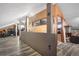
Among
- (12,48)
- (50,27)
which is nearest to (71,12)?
(50,27)

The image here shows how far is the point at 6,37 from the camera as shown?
312cm

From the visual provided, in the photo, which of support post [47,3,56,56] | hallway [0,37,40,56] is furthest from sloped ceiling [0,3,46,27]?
hallway [0,37,40,56]

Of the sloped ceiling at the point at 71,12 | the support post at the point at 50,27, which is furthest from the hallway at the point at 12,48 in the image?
the sloped ceiling at the point at 71,12

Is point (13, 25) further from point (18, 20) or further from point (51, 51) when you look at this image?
point (51, 51)

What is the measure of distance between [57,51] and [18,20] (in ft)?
3.63

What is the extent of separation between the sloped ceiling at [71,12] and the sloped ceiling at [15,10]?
1.51 ft

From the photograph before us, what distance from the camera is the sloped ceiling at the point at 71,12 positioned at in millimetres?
2957

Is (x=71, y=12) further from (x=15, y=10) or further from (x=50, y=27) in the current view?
(x=15, y=10)

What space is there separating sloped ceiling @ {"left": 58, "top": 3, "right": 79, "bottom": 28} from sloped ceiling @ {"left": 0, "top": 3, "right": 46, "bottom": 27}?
1.51 feet

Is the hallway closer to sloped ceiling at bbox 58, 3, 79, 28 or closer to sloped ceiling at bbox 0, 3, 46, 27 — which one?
sloped ceiling at bbox 0, 3, 46, 27

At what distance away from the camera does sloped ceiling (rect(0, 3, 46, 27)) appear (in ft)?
9.85

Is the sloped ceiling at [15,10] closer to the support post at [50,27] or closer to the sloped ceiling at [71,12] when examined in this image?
the support post at [50,27]

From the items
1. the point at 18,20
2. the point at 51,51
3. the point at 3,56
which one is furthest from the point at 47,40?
the point at 3,56

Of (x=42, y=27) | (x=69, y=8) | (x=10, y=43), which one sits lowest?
(x=10, y=43)
